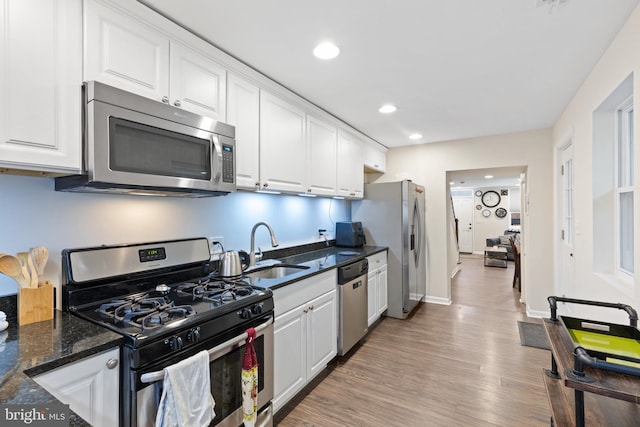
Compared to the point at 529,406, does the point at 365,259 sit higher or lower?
higher

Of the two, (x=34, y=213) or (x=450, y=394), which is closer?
(x=34, y=213)

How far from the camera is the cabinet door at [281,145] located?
2311 mm

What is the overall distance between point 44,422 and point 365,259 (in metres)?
2.72

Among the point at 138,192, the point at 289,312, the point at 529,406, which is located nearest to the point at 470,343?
the point at 529,406

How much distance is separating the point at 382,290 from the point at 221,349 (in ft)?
8.64

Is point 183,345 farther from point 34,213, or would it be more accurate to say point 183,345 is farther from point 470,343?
point 470,343

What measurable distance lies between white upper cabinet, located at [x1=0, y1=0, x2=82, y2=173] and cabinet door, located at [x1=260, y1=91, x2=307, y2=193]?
1.17m

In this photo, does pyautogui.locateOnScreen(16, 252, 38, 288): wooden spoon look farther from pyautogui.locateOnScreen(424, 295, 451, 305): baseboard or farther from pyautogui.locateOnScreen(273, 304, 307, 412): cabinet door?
pyautogui.locateOnScreen(424, 295, 451, 305): baseboard

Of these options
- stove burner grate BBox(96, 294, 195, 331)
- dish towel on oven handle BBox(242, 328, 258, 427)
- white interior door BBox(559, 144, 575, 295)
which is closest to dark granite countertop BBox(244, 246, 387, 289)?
dish towel on oven handle BBox(242, 328, 258, 427)

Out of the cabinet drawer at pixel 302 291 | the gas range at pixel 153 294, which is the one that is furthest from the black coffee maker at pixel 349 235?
the gas range at pixel 153 294

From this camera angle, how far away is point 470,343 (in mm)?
3160

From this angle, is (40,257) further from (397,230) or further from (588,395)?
(397,230)

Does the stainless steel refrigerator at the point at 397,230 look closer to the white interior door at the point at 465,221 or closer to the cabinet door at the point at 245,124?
the cabinet door at the point at 245,124

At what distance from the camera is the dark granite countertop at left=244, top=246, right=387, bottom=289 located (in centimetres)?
197
